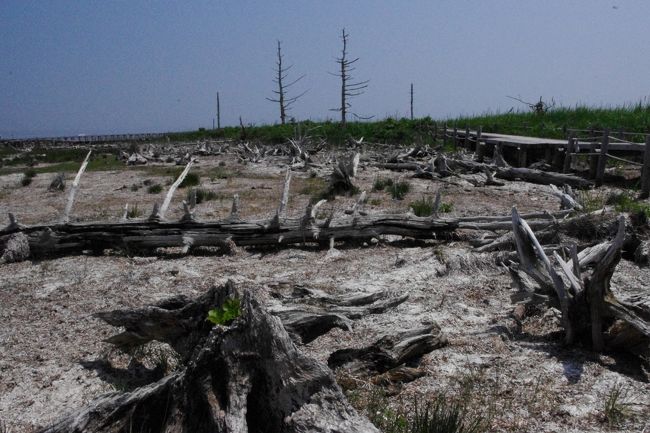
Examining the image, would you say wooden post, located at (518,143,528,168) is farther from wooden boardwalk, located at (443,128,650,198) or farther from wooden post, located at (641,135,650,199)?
Result: wooden post, located at (641,135,650,199)

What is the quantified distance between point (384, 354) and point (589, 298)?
1553 mm

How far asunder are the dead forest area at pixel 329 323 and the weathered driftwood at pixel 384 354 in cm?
1

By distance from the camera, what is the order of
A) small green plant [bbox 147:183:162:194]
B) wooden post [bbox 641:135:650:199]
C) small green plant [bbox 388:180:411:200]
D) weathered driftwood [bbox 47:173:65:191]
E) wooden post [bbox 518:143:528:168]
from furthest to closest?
wooden post [bbox 518:143:528:168]
weathered driftwood [bbox 47:173:65:191]
small green plant [bbox 147:183:162:194]
small green plant [bbox 388:180:411:200]
wooden post [bbox 641:135:650:199]

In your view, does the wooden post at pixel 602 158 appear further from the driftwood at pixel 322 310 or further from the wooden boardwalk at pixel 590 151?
the driftwood at pixel 322 310

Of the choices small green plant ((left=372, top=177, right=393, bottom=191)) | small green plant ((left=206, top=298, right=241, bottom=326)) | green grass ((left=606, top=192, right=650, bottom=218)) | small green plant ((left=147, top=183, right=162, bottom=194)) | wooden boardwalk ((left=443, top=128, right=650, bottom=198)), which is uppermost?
wooden boardwalk ((left=443, top=128, right=650, bottom=198))

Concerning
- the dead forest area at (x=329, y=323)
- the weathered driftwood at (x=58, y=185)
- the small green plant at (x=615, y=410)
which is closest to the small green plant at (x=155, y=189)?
the weathered driftwood at (x=58, y=185)

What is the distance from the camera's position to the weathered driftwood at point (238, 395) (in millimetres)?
2844

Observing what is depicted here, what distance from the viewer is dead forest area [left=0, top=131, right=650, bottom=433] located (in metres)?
3.04

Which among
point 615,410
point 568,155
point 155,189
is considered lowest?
point 615,410

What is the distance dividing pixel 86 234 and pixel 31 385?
3860 mm

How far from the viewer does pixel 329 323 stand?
4473mm

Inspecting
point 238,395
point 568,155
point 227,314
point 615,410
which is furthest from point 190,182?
point 615,410

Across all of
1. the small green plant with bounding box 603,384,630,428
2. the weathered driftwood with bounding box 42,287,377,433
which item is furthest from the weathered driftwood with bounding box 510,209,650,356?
the weathered driftwood with bounding box 42,287,377,433

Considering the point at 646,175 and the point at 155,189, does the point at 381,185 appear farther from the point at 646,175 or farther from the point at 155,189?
the point at 155,189
